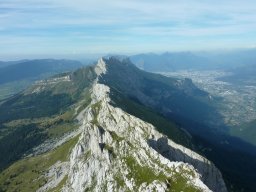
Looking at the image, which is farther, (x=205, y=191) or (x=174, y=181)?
(x=174, y=181)

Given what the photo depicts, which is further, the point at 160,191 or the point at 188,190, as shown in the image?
the point at 160,191

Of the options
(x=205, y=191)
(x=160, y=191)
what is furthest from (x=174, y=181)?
(x=205, y=191)

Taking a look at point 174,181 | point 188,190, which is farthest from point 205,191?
point 174,181

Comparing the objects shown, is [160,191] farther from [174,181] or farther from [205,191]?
[205,191]

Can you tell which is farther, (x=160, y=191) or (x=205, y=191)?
(x=160, y=191)
